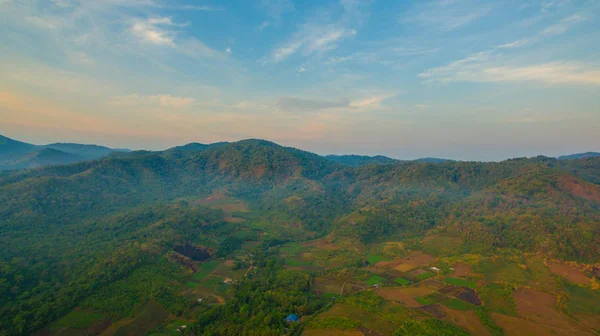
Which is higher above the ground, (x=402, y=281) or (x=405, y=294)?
(x=405, y=294)

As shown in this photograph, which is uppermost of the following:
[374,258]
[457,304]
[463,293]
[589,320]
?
[589,320]

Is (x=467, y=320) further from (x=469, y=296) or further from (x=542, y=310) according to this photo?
(x=542, y=310)

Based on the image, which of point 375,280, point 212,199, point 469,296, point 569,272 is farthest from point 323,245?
point 212,199

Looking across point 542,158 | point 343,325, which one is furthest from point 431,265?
point 542,158

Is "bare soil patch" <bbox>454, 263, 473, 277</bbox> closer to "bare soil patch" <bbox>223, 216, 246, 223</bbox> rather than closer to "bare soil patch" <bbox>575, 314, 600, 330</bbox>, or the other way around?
"bare soil patch" <bbox>575, 314, 600, 330</bbox>

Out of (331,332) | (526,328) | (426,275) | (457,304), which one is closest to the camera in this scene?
(331,332)

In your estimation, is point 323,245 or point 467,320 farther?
point 323,245

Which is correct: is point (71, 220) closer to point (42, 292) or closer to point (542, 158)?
point (42, 292)

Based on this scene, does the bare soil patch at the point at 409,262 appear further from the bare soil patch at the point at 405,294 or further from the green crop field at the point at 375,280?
the bare soil patch at the point at 405,294
